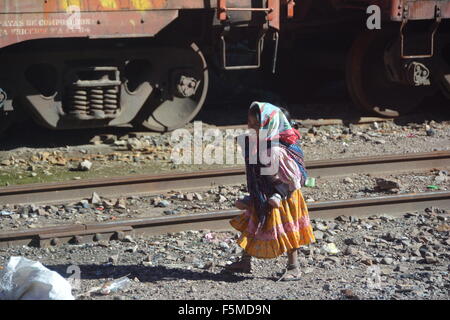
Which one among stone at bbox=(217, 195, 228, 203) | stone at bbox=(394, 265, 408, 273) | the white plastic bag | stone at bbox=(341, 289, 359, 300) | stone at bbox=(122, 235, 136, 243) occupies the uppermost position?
the white plastic bag

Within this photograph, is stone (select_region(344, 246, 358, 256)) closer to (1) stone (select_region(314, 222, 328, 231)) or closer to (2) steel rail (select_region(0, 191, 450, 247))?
(1) stone (select_region(314, 222, 328, 231))

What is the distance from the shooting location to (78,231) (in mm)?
7312

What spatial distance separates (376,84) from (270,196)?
681 centimetres

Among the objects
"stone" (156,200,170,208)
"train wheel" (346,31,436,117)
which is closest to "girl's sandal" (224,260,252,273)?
"stone" (156,200,170,208)

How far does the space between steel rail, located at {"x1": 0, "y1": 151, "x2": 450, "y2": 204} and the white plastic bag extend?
9.16 feet

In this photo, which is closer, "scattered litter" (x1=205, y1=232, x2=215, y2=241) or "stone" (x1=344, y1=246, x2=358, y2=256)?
"stone" (x1=344, y1=246, x2=358, y2=256)

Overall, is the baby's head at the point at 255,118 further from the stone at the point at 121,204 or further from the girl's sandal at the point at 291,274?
the stone at the point at 121,204

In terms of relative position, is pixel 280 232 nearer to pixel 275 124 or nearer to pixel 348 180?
pixel 275 124

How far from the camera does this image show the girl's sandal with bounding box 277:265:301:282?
6.29m

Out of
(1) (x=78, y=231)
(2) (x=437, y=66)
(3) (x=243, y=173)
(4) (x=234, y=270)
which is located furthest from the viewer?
(2) (x=437, y=66)

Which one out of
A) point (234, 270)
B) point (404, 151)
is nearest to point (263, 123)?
point (234, 270)

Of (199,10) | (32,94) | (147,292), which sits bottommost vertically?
(147,292)
